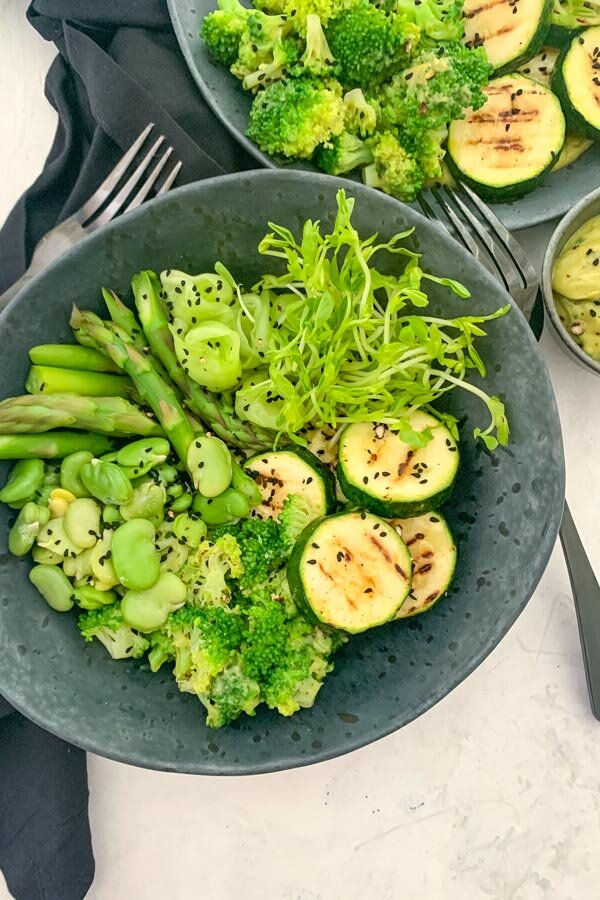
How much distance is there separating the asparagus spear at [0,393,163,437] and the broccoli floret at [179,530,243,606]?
0.35 metres

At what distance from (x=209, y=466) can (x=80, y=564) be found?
1.38 ft

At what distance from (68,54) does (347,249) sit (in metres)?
1.03

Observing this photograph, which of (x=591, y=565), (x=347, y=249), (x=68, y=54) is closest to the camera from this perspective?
(x=347, y=249)

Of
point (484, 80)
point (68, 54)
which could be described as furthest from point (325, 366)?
point (68, 54)

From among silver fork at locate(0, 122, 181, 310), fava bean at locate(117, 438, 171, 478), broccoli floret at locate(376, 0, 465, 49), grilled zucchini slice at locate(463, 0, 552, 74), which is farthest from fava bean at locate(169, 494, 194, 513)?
grilled zucchini slice at locate(463, 0, 552, 74)

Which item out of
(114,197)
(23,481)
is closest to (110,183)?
(114,197)

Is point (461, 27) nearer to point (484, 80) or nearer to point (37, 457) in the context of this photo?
point (484, 80)

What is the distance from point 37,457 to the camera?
6.21 feet

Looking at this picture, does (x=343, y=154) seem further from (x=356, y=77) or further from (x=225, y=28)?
(x=225, y=28)

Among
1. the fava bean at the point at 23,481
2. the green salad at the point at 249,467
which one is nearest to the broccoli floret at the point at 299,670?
the green salad at the point at 249,467

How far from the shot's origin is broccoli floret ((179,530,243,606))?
1.86 metres

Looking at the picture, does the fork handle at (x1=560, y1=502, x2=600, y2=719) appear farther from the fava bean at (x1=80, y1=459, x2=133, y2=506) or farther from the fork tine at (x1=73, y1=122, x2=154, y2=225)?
the fork tine at (x1=73, y1=122, x2=154, y2=225)

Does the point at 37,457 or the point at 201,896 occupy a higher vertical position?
the point at 37,457

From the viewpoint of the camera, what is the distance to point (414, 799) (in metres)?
2.32
